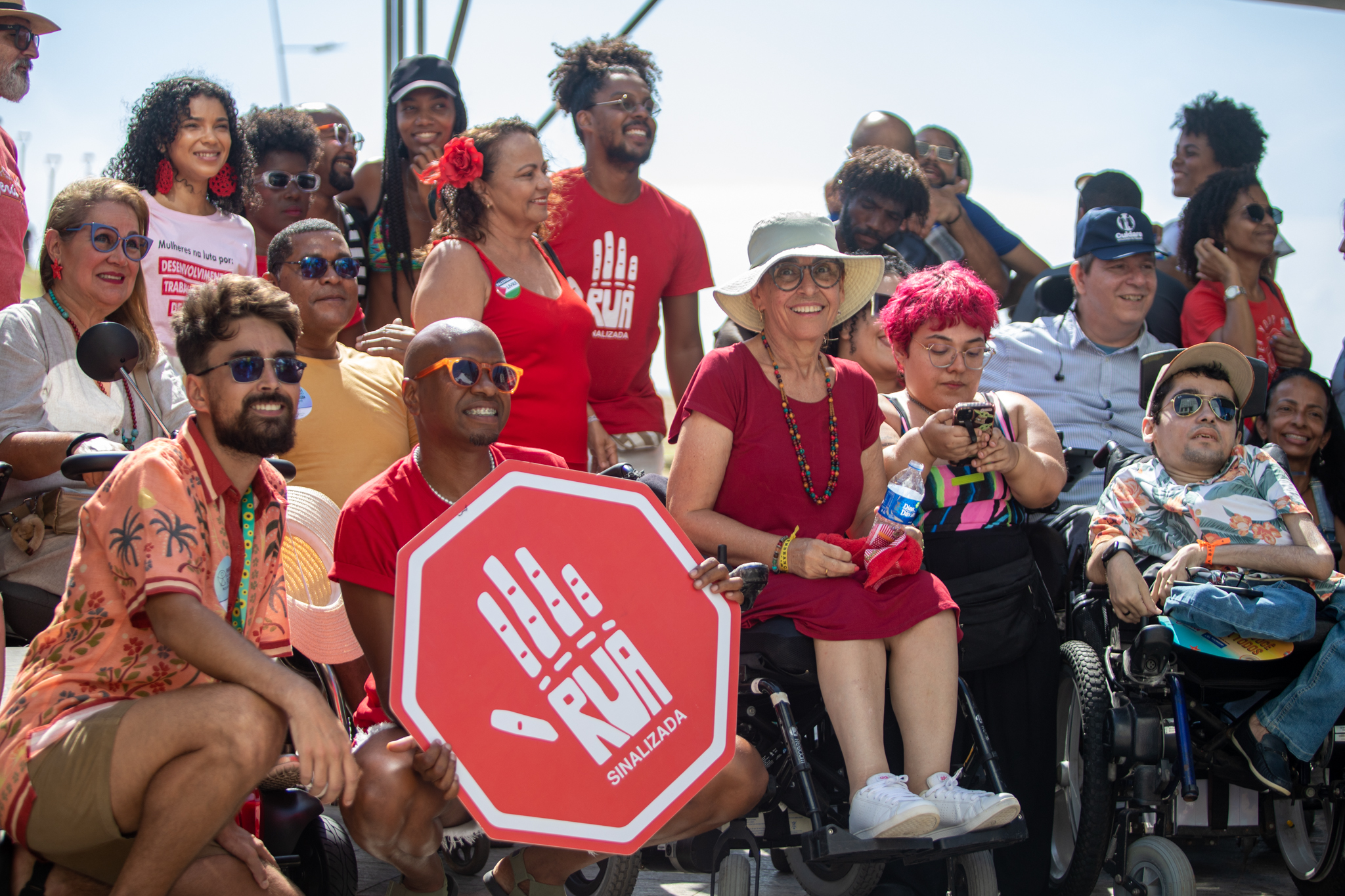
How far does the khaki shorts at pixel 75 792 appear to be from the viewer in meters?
2.44

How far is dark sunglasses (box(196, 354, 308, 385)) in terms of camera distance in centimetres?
277

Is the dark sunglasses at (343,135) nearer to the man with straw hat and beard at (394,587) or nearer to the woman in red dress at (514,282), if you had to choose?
Result: the woman in red dress at (514,282)

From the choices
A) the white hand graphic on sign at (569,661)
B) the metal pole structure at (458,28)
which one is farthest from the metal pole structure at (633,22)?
the white hand graphic on sign at (569,661)

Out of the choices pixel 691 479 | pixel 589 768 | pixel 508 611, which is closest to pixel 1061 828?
pixel 691 479

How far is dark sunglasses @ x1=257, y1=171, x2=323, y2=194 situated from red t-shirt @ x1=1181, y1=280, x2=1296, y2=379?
404cm

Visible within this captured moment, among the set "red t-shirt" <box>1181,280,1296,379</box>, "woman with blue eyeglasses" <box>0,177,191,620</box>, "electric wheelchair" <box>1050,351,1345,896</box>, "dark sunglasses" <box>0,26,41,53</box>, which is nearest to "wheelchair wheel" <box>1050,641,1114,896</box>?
"electric wheelchair" <box>1050,351,1345,896</box>

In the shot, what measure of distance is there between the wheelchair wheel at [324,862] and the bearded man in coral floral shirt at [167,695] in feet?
0.41

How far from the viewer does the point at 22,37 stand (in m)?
4.41

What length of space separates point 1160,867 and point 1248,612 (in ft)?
2.64

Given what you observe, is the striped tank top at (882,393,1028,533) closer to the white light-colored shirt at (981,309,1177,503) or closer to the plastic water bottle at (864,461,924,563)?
the plastic water bottle at (864,461,924,563)

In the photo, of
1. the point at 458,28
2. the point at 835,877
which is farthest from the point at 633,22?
the point at 835,877

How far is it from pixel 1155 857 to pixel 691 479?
1.73 m

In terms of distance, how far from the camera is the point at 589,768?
108 inches

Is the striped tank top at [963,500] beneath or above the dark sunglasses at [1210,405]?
beneath
